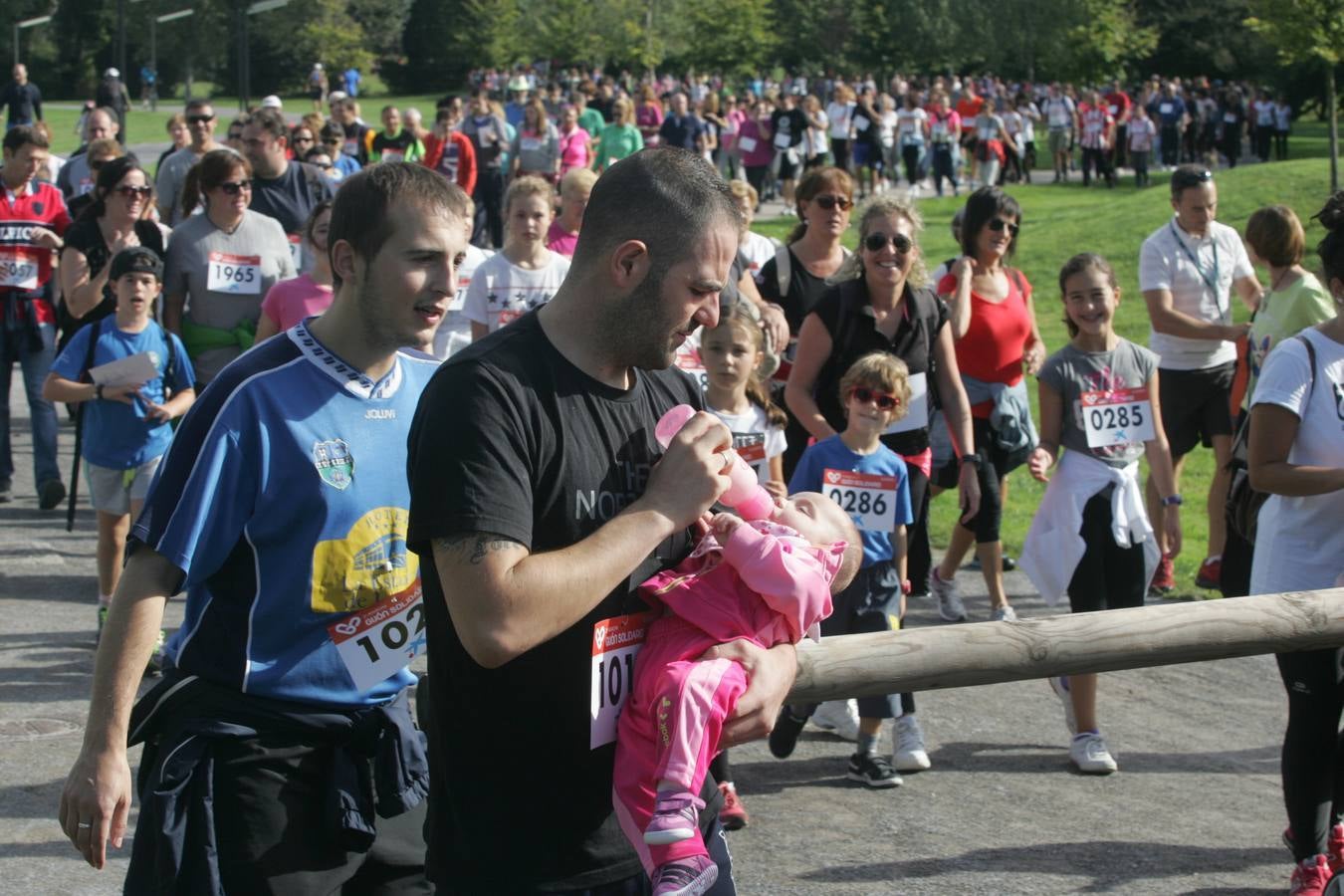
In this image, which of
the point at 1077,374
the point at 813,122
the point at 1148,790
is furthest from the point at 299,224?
the point at 813,122

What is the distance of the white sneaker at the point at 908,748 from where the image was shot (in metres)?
6.60

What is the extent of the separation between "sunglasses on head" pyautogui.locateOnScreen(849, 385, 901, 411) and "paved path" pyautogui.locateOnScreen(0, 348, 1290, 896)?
57.3 inches

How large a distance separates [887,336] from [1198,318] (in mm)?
3242

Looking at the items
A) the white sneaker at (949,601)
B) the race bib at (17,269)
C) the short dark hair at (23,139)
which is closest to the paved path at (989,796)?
the white sneaker at (949,601)

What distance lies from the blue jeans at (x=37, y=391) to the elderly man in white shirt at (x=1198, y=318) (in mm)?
6795

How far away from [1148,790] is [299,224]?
6.40 m

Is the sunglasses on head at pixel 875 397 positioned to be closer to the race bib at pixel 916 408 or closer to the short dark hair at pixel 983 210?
the race bib at pixel 916 408

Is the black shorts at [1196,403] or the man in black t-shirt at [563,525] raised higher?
the man in black t-shirt at [563,525]

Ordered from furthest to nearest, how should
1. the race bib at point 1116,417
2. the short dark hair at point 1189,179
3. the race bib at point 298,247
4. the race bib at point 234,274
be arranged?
the race bib at point 298,247 → the short dark hair at point 1189,179 → the race bib at point 234,274 → the race bib at point 1116,417

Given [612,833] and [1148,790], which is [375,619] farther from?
[1148,790]

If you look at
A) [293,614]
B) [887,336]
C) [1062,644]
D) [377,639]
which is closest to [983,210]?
[887,336]

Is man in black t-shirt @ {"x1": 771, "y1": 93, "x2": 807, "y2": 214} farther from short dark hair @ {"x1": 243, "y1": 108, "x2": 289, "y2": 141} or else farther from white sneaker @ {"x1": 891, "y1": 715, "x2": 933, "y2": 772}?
white sneaker @ {"x1": 891, "y1": 715, "x2": 933, "y2": 772}

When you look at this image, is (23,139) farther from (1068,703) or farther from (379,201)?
(379,201)

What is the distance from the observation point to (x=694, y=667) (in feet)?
9.21
